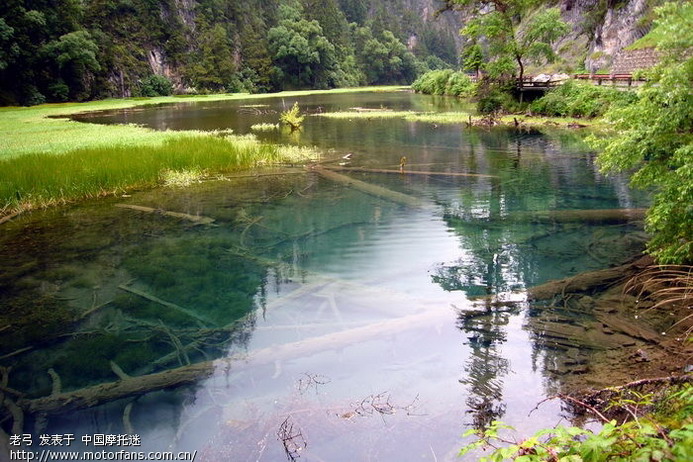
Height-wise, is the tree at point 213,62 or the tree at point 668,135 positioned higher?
the tree at point 213,62

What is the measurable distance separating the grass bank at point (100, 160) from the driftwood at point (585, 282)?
14.0m

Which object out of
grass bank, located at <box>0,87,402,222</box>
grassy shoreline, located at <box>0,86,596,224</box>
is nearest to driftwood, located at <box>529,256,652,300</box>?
grassy shoreline, located at <box>0,86,596,224</box>

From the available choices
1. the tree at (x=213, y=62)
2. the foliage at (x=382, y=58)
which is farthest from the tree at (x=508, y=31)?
the foliage at (x=382, y=58)

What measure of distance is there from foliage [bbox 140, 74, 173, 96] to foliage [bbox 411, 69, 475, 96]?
4512 cm

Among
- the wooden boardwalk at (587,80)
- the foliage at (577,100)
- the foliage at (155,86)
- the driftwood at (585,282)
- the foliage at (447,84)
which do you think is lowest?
the driftwood at (585,282)

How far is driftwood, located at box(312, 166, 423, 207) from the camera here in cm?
1524

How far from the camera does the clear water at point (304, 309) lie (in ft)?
18.7

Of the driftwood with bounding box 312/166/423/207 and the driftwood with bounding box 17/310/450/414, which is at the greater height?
the driftwood with bounding box 312/166/423/207

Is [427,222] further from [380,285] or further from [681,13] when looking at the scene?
[681,13]

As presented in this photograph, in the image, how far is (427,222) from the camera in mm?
13164

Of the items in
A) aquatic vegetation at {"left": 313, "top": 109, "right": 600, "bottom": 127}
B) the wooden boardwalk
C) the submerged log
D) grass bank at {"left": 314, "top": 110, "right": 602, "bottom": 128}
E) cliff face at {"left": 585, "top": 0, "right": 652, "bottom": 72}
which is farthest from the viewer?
cliff face at {"left": 585, "top": 0, "right": 652, "bottom": 72}

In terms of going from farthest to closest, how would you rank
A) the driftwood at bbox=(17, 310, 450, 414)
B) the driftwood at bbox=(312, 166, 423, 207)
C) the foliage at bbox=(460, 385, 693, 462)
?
the driftwood at bbox=(312, 166, 423, 207) → the driftwood at bbox=(17, 310, 450, 414) → the foliage at bbox=(460, 385, 693, 462)

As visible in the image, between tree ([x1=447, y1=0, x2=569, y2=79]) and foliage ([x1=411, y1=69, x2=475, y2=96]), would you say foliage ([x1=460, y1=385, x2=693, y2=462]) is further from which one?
foliage ([x1=411, y1=69, x2=475, y2=96])

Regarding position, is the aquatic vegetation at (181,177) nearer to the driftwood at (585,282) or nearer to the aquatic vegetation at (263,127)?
the driftwood at (585,282)
